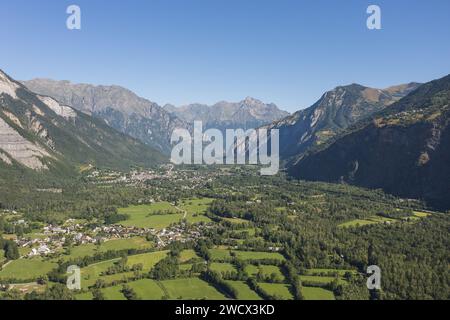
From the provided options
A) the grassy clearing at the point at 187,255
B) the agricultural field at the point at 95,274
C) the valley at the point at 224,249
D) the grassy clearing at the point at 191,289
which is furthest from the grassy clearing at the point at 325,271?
the agricultural field at the point at 95,274

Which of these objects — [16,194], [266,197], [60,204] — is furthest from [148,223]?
[16,194]

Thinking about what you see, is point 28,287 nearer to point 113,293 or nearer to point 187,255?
point 113,293

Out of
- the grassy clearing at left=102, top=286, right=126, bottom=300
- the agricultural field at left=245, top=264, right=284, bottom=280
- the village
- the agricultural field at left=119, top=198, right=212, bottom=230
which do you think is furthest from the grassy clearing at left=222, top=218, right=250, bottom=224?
the grassy clearing at left=102, top=286, right=126, bottom=300

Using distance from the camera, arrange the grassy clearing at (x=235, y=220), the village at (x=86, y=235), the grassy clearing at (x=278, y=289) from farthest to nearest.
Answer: the grassy clearing at (x=235, y=220)
the village at (x=86, y=235)
the grassy clearing at (x=278, y=289)

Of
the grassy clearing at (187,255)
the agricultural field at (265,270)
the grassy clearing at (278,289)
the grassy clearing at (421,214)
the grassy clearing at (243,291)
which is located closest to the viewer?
the grassy clearing at (278,289)

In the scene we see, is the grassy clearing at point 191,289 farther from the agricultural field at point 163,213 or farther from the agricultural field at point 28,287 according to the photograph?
the agricultural field at point 163,213

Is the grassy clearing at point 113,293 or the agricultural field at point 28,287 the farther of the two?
the agricultural field at point 28,287
